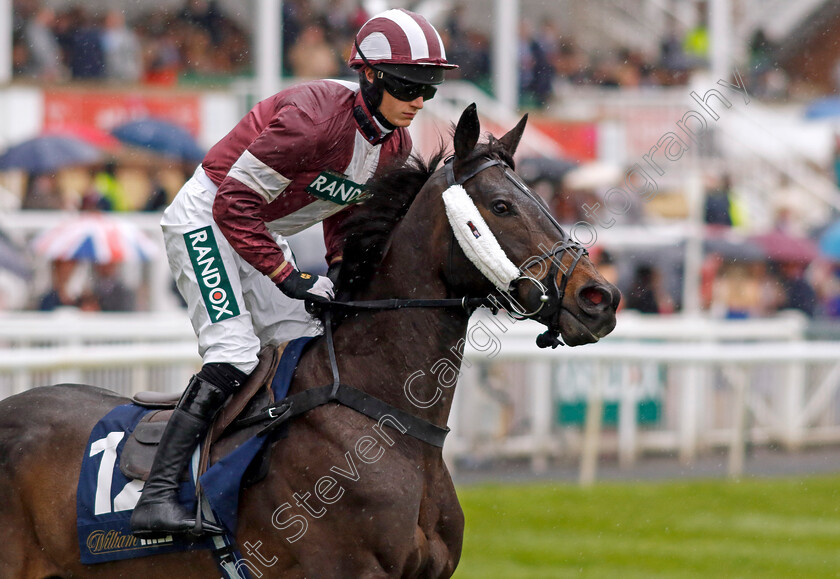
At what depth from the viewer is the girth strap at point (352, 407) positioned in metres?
3.99

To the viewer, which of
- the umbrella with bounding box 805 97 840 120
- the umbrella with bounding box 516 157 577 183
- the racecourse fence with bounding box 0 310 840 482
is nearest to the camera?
the racecourse fence with bounding box 0 310 840 482

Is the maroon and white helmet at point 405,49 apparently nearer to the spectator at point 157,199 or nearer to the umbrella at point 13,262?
the umbrella at point 13,262

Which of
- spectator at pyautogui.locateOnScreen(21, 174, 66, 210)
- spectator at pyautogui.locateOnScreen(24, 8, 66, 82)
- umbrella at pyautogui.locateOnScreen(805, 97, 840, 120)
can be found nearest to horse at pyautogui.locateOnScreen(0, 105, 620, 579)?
spectator at pyautogui.locateOnScreen(21, 174, 66, 210)

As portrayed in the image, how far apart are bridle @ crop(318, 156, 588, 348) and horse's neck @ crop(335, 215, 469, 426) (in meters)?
0.04

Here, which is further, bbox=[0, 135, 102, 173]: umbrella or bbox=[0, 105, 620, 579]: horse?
bbox=[0, 135, 102, 173]: umbrella

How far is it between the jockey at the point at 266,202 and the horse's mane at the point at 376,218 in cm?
10

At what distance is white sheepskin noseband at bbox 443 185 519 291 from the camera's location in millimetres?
3842

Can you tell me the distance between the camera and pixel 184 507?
4.08 metres

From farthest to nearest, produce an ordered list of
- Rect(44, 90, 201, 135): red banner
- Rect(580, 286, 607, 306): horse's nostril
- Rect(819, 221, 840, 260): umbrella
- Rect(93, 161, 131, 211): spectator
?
Rect(44, 90, 201, 135): red banner < Rect(819, 221, 840, 260): umbrella < Rect(93, 161, 131, 211): spectator < Rect(580, 286, 607, 306): horse's nostril

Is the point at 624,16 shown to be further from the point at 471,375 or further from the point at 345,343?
the point at 345,343

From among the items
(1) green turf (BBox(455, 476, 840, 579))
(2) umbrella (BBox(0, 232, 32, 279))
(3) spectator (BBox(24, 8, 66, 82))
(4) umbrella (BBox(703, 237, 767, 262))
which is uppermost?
(3) spectator (BBox(24, 8, 66, 82))

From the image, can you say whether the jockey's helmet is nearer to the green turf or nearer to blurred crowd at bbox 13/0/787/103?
the green turf

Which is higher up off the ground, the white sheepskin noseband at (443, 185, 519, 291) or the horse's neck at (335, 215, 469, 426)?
the white sheepskin noseband at (443, 185, 519, 291)

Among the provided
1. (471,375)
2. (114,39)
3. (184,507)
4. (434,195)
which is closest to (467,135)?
(434,195)
